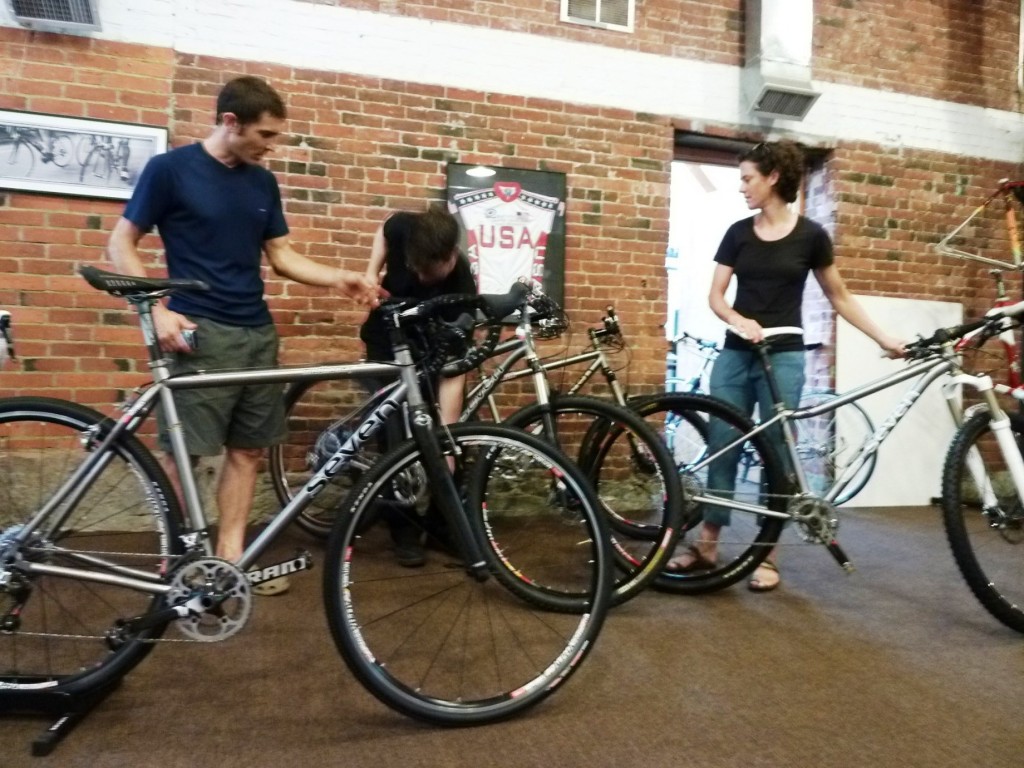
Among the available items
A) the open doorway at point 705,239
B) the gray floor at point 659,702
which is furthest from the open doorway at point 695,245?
the gray floor at point 659,702

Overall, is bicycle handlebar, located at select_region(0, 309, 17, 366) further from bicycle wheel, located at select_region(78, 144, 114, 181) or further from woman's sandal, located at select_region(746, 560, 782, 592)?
woman's sandal, located at select_region(746, 560, 782, 592)

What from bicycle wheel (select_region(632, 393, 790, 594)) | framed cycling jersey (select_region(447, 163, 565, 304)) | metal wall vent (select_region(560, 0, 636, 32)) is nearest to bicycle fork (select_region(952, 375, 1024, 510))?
bicycle wheel (select_region(632, 393, 790, 594))

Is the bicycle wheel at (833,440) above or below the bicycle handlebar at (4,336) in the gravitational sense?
below

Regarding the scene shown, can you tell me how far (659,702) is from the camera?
1655 mm

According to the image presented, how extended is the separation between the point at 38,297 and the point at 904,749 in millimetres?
3435

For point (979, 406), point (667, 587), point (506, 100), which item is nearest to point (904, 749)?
point (667, 587)

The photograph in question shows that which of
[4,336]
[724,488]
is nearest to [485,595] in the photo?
[724,488]

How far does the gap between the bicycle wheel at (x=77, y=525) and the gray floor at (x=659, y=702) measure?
0.16 m

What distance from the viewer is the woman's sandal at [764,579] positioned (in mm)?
2424

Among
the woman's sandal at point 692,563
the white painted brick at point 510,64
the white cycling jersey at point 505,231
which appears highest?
the white painted brick at point 510,64

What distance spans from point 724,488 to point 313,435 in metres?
1.90

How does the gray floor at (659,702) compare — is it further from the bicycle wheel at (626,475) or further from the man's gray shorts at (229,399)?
the man's gray shorts at (229,399)

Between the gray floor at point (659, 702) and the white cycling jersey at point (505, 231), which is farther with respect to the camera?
the white cycling jersey at point (505, 231)

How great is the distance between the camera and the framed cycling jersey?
3336 mm
